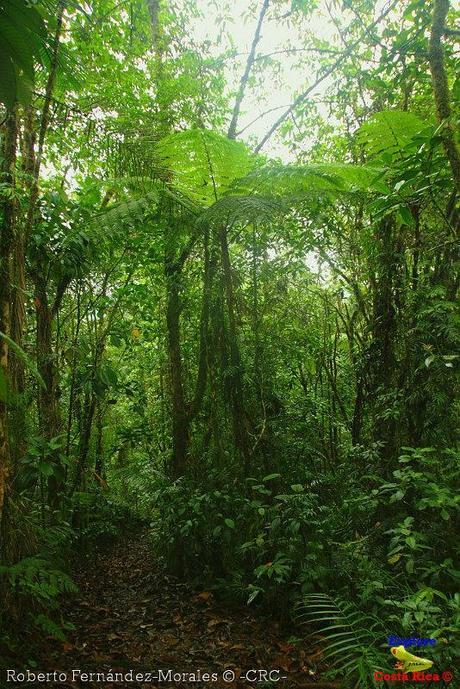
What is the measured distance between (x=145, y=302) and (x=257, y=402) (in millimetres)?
2720

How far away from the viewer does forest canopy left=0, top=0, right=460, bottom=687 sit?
2428mm

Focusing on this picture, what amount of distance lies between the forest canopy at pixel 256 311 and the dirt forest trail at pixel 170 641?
15cm

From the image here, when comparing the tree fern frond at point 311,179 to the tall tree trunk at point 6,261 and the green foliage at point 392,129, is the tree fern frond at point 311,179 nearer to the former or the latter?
the green foliage at point 392,129

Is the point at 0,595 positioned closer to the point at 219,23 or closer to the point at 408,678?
the point at 408,678

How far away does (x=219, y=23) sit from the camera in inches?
193

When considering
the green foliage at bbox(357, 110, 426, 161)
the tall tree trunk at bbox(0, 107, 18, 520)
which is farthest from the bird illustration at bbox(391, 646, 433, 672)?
the green foliage at bbox(357, 110, 426, 161)

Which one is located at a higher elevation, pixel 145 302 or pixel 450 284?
pixel 145 302

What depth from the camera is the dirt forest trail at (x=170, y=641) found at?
2.40m

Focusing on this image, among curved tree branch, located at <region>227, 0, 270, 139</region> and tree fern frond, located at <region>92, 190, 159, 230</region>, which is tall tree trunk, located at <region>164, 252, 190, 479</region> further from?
curved tree branch, located at <region>227, 0, 270, 139</region>

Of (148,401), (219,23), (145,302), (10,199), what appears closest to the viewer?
(10,199)

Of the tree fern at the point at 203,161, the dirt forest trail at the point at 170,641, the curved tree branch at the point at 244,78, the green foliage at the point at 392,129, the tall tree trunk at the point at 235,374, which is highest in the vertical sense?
the curved tree branch at the point at 244,78

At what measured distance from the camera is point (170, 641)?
2.83 metres

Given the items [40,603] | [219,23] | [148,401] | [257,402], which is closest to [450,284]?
[257,402]

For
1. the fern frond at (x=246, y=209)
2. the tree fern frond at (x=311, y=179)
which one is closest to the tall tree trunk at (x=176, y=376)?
the fern frond at (x=246, y=209)
